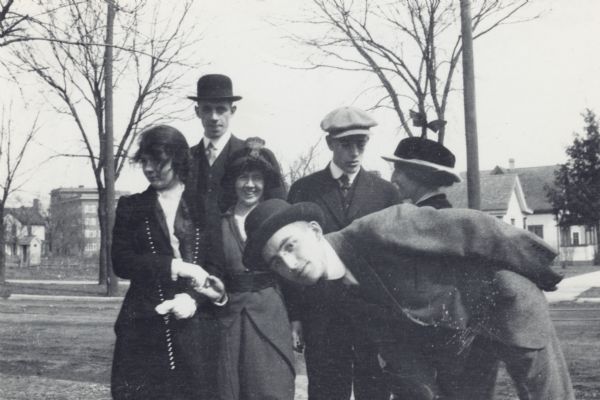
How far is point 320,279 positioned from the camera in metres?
1.91

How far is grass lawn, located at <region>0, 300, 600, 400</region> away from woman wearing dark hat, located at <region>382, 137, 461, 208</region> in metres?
2.79

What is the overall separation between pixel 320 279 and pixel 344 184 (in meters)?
1.19

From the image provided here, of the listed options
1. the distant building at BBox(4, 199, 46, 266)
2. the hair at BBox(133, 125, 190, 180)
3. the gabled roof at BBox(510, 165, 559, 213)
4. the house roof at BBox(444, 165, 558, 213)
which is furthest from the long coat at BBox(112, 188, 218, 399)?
the gabled roof at BBox(510, 165, 559, 213)

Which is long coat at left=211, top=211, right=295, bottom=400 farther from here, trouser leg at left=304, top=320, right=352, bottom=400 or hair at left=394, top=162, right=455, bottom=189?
hair at left=394, top=162, right=455, bottom=189

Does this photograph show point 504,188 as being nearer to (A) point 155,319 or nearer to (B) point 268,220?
(A) point 155,319

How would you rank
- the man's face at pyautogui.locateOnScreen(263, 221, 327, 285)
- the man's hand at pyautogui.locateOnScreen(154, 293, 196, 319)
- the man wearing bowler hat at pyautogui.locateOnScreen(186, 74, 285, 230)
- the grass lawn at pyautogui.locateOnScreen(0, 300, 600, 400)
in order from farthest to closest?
1. the grass lawn at pyautogui.locateOnScreen(0, 300, 600, 400)
2. the man wearing bowler hat at pyautogui.locateOnScreen(186, 74, 285, 230)
3. the man's hand at pyautogui.locateOnScreen(154, 293, 196, 319)
4. the man's face at pyautogui.locateOnScreen(263, 221, 327, 285)

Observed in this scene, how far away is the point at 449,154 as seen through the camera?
90.5 inches

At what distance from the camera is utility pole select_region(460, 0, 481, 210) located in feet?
25.7

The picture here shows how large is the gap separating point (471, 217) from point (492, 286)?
0.22m

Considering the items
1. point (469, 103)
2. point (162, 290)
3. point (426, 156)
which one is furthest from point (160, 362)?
point (469, 103)

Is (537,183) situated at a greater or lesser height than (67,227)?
greater

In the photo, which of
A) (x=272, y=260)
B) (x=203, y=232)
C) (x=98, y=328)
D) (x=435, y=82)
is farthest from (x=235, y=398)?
(x=435, y=82)

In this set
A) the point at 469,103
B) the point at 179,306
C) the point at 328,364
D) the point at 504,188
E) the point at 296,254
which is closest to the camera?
the point at 296,254

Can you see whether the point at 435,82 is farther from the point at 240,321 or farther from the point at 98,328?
the point at 240,321
